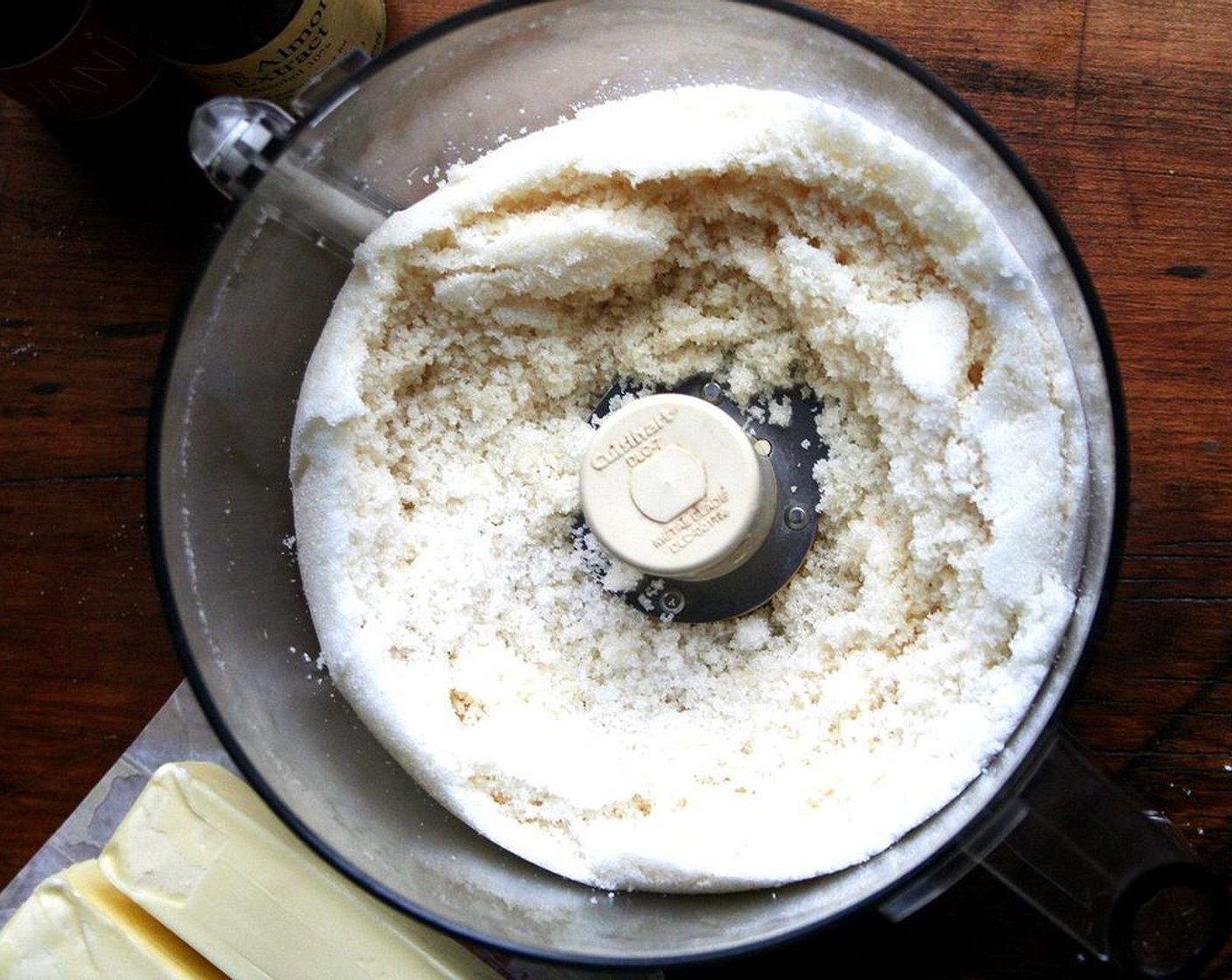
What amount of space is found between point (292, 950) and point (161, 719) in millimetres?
186

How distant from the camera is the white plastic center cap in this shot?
0.71m

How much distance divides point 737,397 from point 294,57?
1.13 feet

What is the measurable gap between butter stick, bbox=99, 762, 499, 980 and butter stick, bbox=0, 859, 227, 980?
Answer: 0.07 ft

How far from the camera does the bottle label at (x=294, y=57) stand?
715mm

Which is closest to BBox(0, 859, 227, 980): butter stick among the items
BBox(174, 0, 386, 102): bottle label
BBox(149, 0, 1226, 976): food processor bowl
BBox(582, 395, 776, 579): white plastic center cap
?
BBox(149, 0, 1226, 976): food processor bowl

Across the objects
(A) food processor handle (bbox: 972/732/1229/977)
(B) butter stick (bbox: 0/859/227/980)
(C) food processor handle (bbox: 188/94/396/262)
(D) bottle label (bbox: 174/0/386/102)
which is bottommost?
(B) butter stick (bbox: 0/859/227/980)

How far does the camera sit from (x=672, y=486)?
717mm

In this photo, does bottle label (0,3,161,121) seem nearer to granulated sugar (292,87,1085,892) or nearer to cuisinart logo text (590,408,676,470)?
granulated sugar (292,87,1085,892)

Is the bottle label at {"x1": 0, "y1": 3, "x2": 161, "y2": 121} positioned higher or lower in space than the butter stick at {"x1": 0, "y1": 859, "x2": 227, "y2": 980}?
higher

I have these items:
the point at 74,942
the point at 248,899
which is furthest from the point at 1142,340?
the point at 74,942

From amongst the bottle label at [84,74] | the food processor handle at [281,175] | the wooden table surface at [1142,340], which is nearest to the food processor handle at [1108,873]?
the wooden table surface at [1142,340]

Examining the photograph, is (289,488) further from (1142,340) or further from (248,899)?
(1142,340)

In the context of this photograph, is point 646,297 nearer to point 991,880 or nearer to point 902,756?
point 902,756

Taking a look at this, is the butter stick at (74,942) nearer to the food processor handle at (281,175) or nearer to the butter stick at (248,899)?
the butter stick at (248,899)
